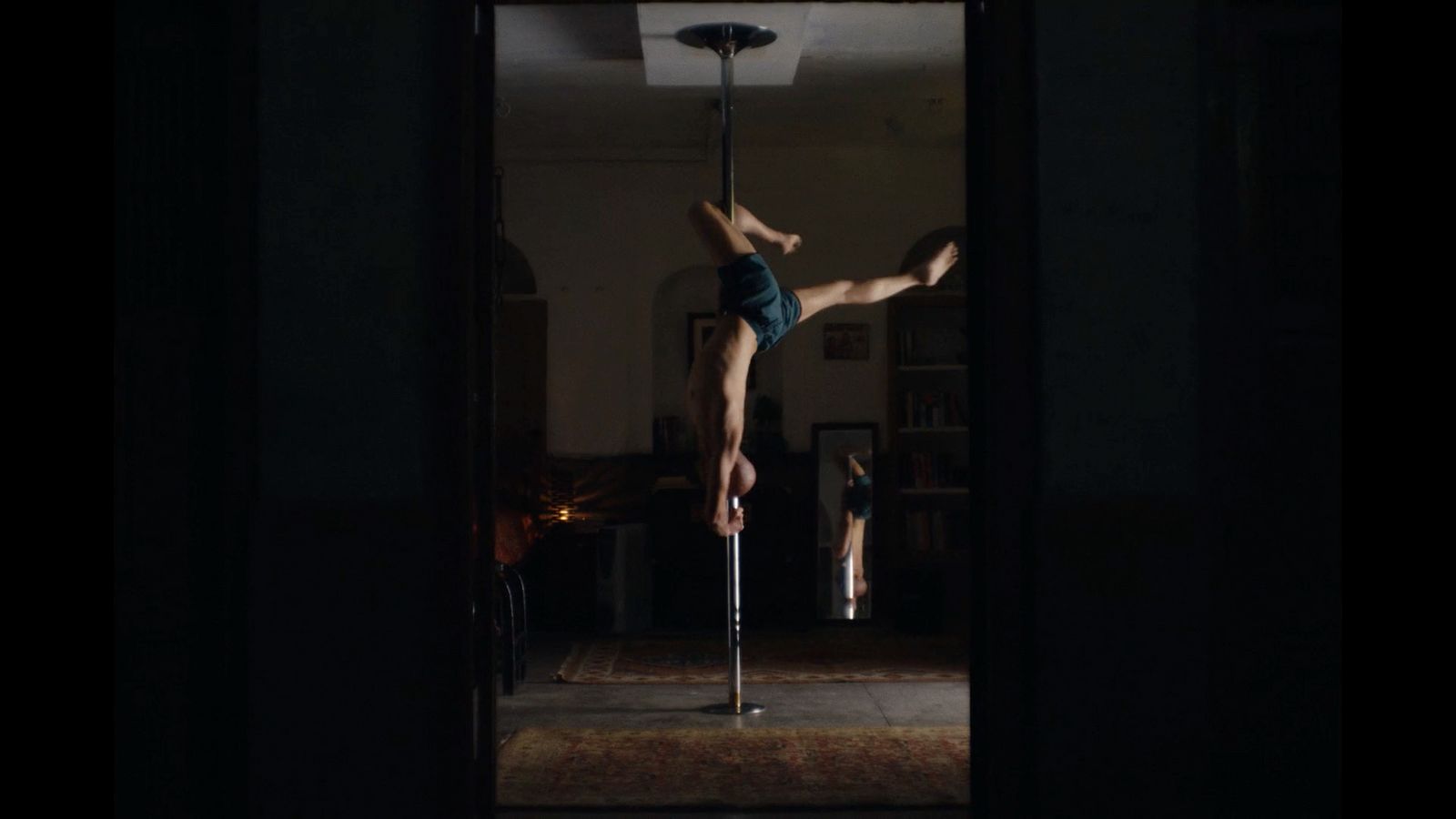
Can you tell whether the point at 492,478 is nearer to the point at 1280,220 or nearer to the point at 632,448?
the point at 1280,220

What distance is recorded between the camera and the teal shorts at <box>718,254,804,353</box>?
19.2 ft

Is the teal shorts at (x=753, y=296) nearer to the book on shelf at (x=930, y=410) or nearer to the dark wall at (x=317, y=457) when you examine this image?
the dark wall at (x=317, y=457)

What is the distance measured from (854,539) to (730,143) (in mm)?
4267

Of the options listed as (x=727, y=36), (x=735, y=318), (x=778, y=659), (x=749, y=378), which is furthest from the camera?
(x=749, y=378)

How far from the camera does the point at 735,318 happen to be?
5977mm

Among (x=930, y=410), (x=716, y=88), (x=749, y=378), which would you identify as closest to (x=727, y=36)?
(x=716, y=88)

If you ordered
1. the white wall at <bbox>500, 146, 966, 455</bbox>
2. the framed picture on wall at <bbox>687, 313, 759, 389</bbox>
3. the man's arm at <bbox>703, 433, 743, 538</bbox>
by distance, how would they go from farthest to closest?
the framed picture on wall at <bbox>687, 313, 759, 389</bbox> < the white wall at <bbox>500, 146, 966, 455</bbox> < the man's arm at <bbox>703, 433, 743, 538</bbox>

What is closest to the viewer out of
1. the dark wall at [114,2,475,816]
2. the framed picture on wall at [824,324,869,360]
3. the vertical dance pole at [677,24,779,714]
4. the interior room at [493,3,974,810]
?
the dark wall at [114,2,475,816]

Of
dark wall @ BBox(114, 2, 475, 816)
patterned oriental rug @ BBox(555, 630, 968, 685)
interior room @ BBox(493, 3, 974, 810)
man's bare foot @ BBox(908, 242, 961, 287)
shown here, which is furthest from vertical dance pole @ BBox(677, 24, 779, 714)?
dark wall @ BBox(114, 2, 475, 816)

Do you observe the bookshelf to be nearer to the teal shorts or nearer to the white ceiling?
the white ceiling

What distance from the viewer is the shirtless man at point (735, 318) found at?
5.77 meters

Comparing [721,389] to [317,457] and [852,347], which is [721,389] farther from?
[852,347]

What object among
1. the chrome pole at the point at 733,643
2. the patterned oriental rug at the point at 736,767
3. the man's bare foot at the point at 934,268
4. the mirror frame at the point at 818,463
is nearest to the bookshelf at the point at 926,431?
the mirror frame at the point at 818,463

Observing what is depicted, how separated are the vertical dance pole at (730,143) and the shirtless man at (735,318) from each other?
0.45 ft
